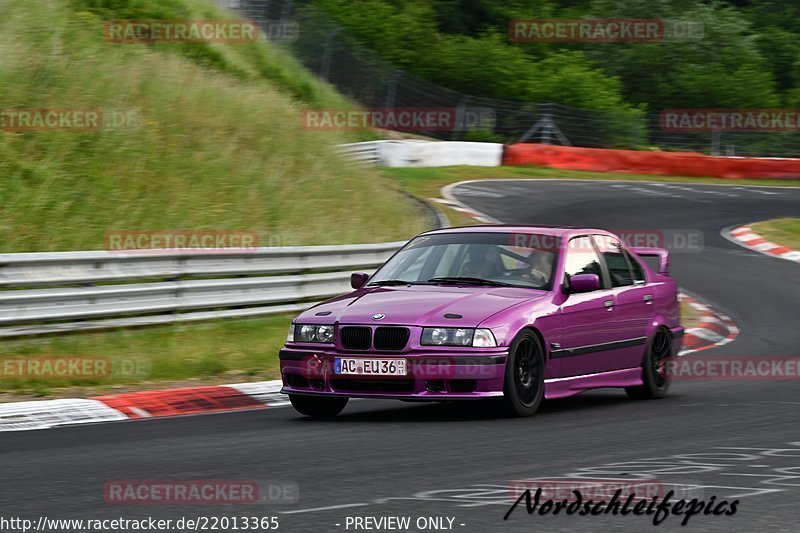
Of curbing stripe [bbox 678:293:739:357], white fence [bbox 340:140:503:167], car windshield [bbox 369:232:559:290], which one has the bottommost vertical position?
curbing stripe [bbox 678:293:739:357]

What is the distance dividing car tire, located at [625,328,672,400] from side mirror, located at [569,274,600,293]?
51.7 inches

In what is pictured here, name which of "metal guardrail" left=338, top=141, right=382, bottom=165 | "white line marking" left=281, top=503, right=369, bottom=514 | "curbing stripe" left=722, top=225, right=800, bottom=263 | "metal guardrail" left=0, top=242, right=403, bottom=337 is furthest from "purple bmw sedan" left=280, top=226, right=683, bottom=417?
"metal guardrail" left=338, top=141, right=382, bottom=165

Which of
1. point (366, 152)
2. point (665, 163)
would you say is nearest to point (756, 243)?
point (366, 152)

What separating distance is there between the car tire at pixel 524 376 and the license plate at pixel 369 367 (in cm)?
71

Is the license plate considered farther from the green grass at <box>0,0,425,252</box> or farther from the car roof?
the green grass at <box>0,0,425,252</box>

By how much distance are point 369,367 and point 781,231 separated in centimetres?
1788

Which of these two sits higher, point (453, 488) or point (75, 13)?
point (75, 13)

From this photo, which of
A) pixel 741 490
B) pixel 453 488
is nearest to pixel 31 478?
pixel 453 488

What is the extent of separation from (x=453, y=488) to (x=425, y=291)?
332 cm

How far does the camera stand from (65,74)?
20.3 meters

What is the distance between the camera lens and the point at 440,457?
279 inches

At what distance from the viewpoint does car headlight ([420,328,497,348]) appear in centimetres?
860

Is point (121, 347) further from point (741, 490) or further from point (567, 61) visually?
point (567, 61)

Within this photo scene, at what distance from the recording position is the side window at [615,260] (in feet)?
34.4
